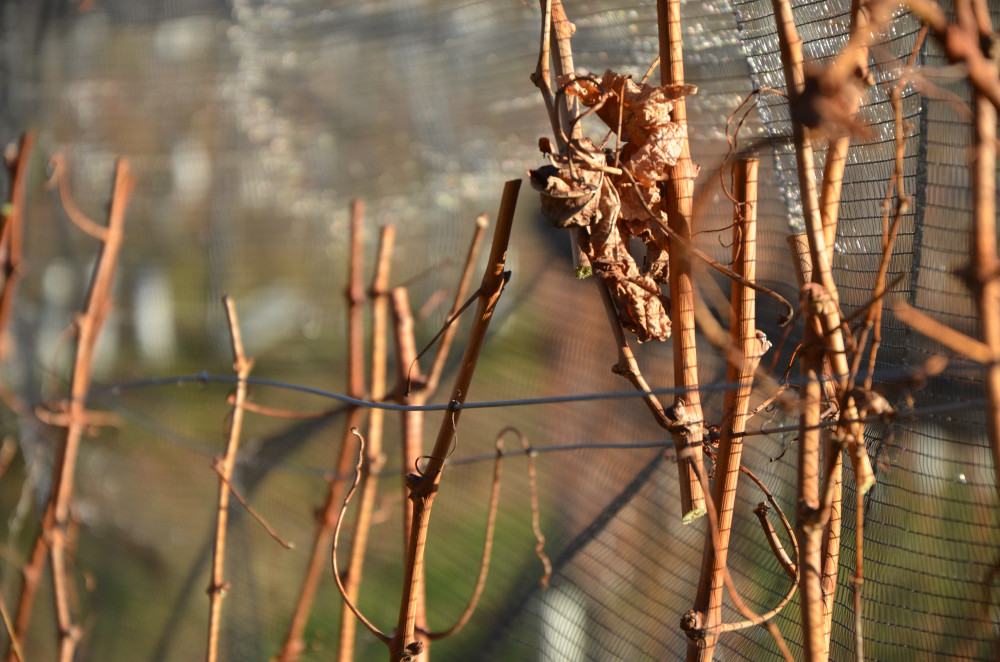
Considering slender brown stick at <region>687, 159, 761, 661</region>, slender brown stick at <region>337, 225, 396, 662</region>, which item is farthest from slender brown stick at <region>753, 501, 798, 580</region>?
slender brown stick at <region>337, 225, 396, 662</region>

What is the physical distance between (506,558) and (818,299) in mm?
838

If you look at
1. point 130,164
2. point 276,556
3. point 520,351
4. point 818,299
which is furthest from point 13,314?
point 818,299

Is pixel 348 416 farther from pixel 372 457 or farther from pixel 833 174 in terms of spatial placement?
pixel 833 174

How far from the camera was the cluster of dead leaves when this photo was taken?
426mm

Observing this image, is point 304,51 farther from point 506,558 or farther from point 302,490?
point 506,558

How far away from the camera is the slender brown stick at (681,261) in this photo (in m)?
0.47

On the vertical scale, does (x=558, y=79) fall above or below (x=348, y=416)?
above

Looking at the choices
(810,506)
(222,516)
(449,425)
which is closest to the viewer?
(810,506)

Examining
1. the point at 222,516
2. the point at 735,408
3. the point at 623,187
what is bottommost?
the point at 222,516

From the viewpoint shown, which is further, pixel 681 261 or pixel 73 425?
pixel 73 425

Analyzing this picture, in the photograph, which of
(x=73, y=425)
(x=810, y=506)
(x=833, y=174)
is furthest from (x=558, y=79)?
(x=73, y=425)

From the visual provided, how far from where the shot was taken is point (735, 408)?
473 mm

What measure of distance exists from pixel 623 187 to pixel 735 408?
163 mm

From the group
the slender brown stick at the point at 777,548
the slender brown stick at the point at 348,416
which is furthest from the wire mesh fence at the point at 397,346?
the slender brown stick at the point at 777,548
